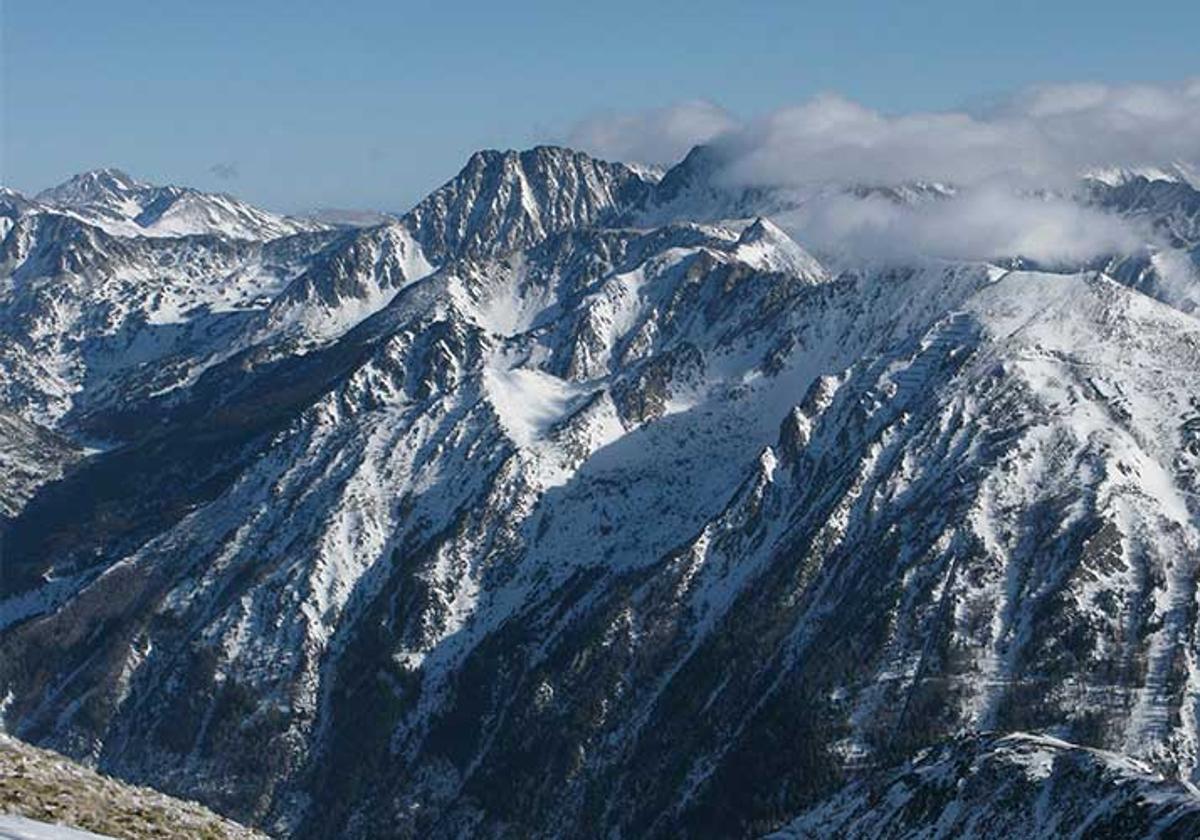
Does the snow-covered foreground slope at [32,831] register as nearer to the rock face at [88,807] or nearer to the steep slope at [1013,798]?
the rock face at [88,807]

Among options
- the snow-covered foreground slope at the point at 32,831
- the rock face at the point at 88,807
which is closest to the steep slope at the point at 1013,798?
the rock face at the point at 88,807

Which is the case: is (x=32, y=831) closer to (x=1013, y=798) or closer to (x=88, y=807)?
(x=88, y=807)

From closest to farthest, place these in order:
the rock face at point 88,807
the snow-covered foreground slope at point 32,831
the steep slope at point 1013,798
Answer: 1. the snow-covered foreground slope at point 32,831
2. the rock face at point 88,807
3. the steep slope at point 1013,798

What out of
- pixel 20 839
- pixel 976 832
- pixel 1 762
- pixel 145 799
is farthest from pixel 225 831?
pixel 976 832

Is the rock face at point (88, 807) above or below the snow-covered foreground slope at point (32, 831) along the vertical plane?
above

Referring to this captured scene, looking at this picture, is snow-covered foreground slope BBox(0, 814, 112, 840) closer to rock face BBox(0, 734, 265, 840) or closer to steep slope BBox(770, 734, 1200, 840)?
rock face BBox(0, 734, 265, 840)

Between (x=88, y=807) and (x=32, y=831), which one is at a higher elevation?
(x=88, y=807)

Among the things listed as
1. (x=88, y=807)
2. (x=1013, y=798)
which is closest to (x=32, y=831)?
(x=88, y=807)

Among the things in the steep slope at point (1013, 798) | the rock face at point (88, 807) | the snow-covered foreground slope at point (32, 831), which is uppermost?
the steep slope at point (1013, 798)

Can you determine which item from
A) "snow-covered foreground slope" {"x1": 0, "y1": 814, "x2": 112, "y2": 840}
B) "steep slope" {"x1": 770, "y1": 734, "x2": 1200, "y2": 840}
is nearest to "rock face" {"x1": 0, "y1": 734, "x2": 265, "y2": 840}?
"snow-covered foreground slope" {"x1": 0, "y1": 814, "x2": 112, "y2": 840}
